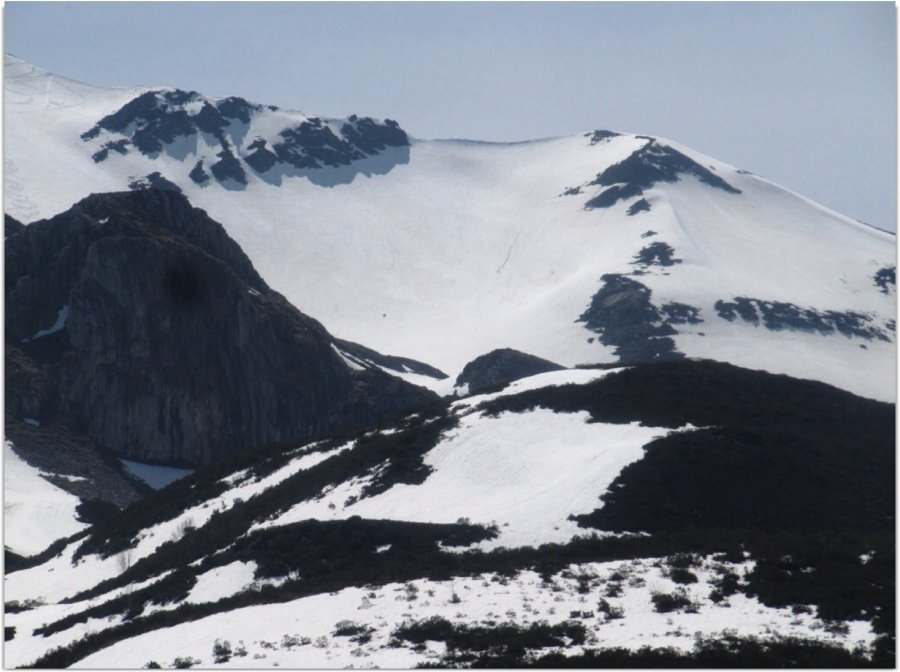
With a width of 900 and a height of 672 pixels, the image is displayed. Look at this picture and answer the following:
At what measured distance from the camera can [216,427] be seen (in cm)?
14525

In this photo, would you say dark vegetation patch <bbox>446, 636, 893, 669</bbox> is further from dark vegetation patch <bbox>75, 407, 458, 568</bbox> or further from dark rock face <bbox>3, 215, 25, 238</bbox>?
dark rock face <bbox>3, 215, 25, 238</bbox>

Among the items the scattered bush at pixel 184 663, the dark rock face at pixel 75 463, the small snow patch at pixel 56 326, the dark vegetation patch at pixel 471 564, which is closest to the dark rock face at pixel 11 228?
the small snow patch at pixel 56 326

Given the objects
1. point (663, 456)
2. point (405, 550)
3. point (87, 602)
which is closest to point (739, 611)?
point (405, 550)

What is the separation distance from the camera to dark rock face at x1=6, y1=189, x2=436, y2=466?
5640 inches

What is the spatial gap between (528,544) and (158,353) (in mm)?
102131

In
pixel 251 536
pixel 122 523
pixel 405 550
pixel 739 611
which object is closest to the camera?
pixel 739 611

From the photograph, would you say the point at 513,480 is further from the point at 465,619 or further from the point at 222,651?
the point at 222,651

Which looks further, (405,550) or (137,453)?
(137,453)

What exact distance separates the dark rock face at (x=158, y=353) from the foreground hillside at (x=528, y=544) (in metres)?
59.0

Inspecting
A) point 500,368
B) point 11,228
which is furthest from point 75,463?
point 500,368

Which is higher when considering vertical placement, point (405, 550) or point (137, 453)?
point (137, 453)

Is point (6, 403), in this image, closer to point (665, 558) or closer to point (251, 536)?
point (251, 536)

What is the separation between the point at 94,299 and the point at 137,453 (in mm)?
19292

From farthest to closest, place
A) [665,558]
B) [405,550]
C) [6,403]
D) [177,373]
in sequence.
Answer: [177,373], [6,403], [405,550], [665,558]
